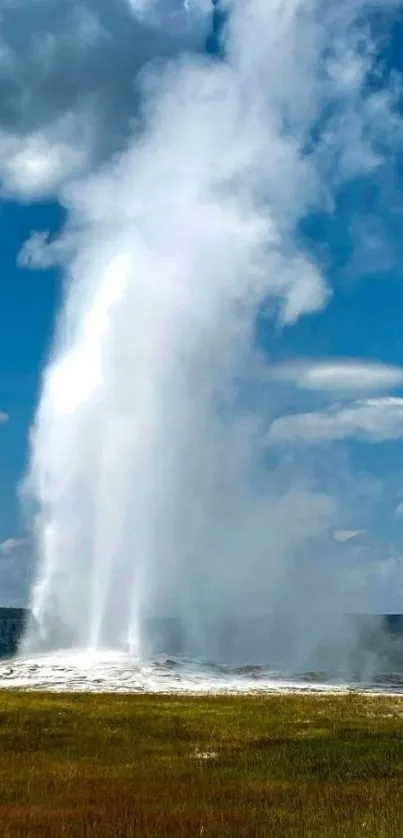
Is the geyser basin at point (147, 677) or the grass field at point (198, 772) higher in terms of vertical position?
the geyser basin at point (147, 677)

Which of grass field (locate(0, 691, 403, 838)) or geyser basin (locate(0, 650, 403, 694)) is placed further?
geyser basin (locate(0, 650, 403, 694))

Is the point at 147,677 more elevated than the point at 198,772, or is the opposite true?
the point at 147,677

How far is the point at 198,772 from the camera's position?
867 inches

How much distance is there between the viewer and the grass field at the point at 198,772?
1620 cm

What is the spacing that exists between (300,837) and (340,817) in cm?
201

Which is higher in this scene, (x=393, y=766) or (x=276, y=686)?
(x=276, y=686)

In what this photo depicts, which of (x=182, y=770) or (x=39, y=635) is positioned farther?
(x=39, y=635)

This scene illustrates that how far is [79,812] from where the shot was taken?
17.0 metres

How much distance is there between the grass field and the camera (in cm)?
1620

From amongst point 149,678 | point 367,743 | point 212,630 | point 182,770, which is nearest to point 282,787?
point 182,770

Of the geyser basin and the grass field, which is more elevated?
the geyser basin

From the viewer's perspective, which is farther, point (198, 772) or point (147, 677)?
point (147, 677)

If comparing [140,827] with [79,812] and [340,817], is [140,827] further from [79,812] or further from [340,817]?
[340,817]

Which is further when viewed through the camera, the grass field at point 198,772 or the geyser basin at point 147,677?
the geyser basin at point 147,677
